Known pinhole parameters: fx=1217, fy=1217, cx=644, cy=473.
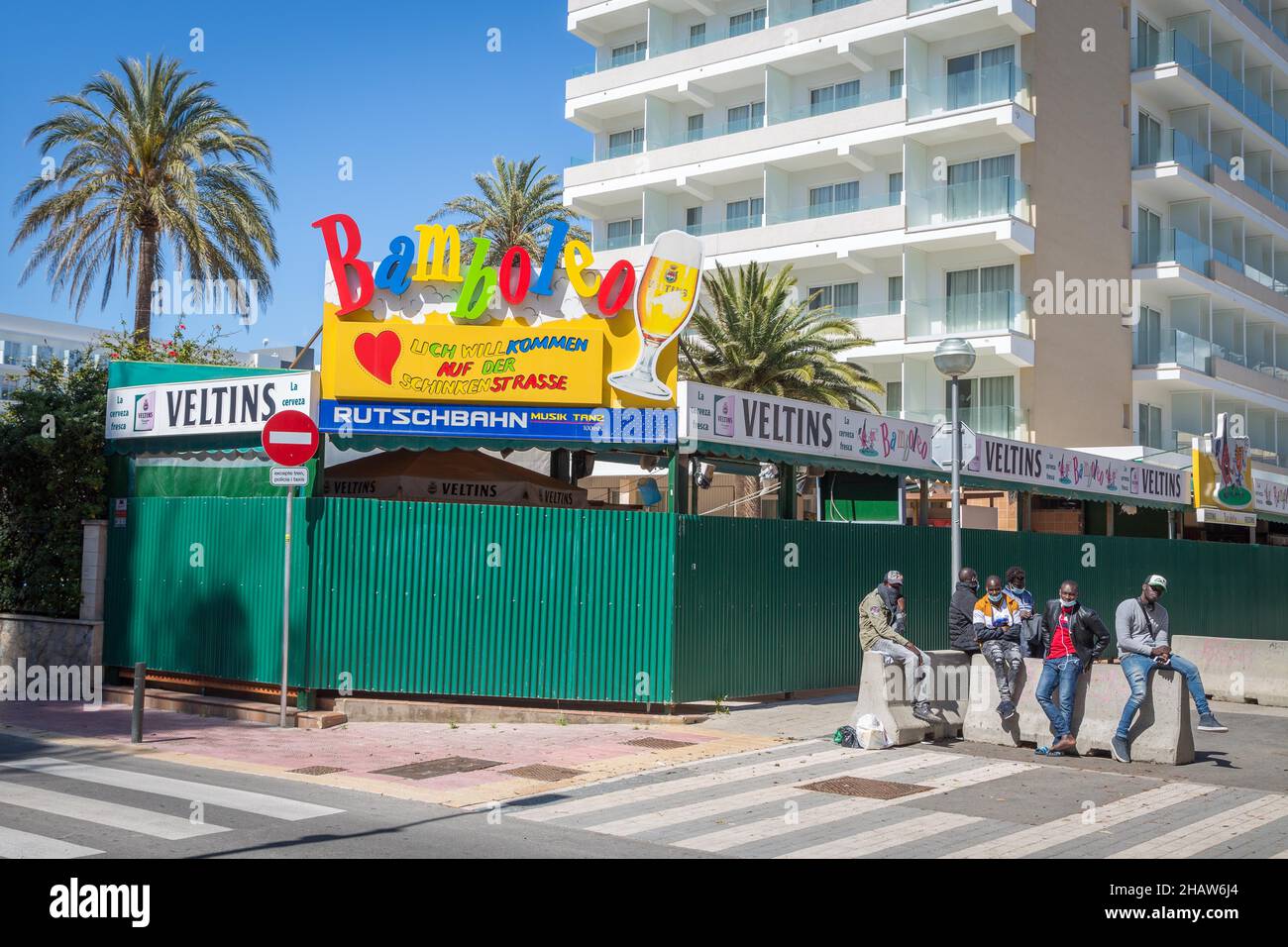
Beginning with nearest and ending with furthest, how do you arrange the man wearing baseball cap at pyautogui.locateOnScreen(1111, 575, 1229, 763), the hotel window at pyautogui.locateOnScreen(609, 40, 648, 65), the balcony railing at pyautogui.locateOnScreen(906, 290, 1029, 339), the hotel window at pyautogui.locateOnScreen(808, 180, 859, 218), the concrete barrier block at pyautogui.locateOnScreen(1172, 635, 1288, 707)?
the man wearing baseball cap at pyautogui.locateOnScreen(1111, 575, 1229, 763), the concrete barrier block at pyautogui.locateOnScreen(1172, 635, 1288, 707), the balcony railing at pyautogui.locateOnScreen(906, 290, 1029, 339), the hotel window at pyautogui.locateOnScreen(808, 180, 859, 218), the hotel window at pyautogui.locateOnScreen(609, 40, 648, 65)

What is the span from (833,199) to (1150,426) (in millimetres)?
14625

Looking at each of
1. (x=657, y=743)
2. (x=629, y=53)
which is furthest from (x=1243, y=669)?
(x=629, y=53)

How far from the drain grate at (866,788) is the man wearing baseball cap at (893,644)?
216 cm

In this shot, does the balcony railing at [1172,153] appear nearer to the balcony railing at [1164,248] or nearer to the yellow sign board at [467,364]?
the balcony railing at [1164,248]

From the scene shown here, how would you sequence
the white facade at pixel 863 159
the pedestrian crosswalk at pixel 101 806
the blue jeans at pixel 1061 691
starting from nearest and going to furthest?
the pedestrian crosswalk at pixel 101 806 → the blue jeans at pixel 1061 691 → the white facade at pixel 863 159

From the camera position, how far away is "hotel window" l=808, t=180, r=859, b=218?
43094mm

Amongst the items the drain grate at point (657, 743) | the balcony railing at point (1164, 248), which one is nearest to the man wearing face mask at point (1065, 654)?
the drain grate at point (657, 743)

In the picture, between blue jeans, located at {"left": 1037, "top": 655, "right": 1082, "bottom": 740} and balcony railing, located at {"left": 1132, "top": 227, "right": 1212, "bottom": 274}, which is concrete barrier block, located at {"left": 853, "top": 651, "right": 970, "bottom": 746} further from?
balcony railing, located at {"left": 1132, "top": 227, "right": 1212, "bottom": 274}

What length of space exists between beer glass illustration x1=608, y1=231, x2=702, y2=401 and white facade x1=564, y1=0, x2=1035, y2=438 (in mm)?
25209

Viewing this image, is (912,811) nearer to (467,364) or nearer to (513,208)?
(467,364)

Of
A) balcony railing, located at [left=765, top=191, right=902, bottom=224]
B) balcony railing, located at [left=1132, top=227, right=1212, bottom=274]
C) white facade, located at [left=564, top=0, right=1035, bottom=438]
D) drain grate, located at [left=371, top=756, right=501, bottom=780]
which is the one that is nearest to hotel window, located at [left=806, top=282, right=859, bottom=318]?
white facade, located at [left=564, top=0, right=1035, bottom=438]

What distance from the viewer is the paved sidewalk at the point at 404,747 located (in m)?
11.1

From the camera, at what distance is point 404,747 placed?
43.1 ft

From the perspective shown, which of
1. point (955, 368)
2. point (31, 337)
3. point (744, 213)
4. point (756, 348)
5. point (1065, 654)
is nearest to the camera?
point (1065, 654)
